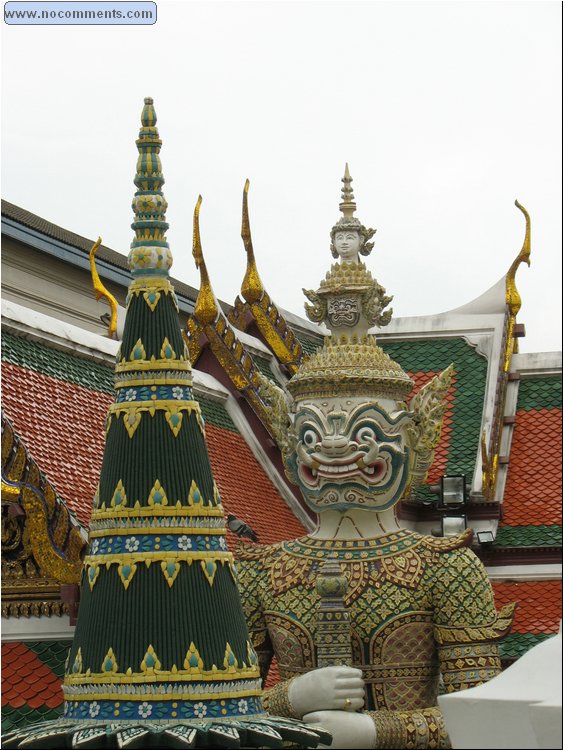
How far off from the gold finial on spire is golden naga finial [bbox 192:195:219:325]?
5.27 feet

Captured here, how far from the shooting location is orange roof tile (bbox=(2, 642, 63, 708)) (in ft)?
25.0

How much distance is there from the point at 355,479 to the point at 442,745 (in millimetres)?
1263

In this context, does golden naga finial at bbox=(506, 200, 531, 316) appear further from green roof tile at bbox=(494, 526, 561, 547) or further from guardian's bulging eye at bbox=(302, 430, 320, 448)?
guardian's bulging eye at bbox=(302, 430, 320, 448)

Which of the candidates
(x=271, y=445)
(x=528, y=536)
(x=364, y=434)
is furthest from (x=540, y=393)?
(x=364, y=434)

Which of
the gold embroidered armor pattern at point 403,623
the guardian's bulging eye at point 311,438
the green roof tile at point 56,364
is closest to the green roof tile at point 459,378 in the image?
the green roof tile at point 56,364

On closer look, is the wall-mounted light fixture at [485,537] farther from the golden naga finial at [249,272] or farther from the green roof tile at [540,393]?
the golden naga finial at [249,272]

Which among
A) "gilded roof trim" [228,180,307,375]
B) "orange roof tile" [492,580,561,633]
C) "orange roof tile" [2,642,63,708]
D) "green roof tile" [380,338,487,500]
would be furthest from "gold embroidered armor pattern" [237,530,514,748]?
"green roof tile" [380,338,487,500]

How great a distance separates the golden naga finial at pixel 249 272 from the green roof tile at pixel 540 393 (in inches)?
88.5

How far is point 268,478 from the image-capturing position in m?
10.7

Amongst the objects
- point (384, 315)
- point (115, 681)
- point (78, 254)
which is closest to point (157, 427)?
point (115, 681)

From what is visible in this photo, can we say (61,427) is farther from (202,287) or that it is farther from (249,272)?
(249,272)

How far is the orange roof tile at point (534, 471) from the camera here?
11398 mm

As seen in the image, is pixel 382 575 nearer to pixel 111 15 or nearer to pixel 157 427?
pixel 157 427

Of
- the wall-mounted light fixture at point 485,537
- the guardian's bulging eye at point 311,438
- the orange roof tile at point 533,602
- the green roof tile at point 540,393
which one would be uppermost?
the green roof tile at point 540,393
